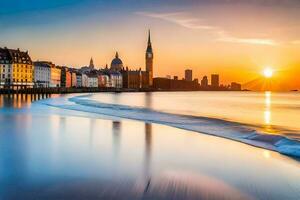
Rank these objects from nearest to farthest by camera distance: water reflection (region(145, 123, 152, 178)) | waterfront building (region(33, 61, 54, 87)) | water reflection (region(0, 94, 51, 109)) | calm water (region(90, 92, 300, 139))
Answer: water reflection (region(145, 123, 152, 178)) < calm water (region(90, 92, 300, 139)) < water reflection (region(0, 94, 51, 109)) < waterfront building (region(33, 61, 54, 87))

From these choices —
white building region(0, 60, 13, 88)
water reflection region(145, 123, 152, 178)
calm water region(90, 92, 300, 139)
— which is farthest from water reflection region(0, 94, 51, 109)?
white building region(0, 60, 13, 88)

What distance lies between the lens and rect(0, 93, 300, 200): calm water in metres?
9.20

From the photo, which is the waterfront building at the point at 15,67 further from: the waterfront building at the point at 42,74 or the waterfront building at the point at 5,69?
the waterfront building at the point at 42,74

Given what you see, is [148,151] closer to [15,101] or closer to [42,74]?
[15,101]

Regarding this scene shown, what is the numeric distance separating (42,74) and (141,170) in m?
178

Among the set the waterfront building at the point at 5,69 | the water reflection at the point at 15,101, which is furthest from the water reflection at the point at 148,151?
the waterfront building at the point at 5,69

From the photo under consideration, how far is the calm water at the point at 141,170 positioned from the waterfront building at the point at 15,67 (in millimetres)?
130046

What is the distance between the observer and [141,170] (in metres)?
11.7

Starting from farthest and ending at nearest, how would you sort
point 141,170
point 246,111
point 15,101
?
1. point 15,101
2. point 246,111
3. point 141,170

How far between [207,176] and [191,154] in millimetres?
3923

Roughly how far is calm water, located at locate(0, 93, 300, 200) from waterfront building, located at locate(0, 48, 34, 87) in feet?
427

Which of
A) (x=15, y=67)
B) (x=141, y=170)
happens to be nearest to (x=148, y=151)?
(x=141, y=170)

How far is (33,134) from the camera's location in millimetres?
20859

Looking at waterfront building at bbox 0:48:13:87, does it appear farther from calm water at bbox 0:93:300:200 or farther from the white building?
calm water at bbox 0:93:300:200
